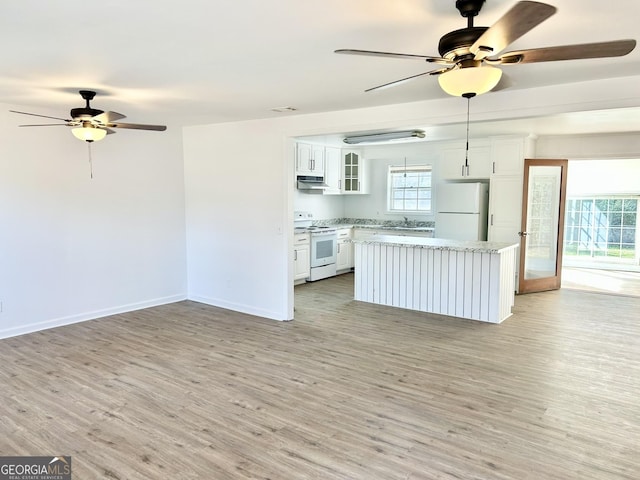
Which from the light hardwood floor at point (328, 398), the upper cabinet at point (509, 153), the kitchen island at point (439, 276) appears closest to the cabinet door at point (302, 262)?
the kitchen island at point (439, 276)

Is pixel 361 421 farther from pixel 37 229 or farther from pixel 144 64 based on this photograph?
pixel 37 229

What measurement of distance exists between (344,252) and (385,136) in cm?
262

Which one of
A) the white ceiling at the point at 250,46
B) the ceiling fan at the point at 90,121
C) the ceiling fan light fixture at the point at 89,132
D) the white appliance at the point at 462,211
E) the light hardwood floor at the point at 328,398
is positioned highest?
the white ceiling at the point at 250,46

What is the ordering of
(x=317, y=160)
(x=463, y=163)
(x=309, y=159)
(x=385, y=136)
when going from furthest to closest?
(x=317, y=160) < (x=309, y=159) < (x=463, y=163) < (x=385, y=136)

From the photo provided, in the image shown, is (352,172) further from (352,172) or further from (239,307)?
(239,307)

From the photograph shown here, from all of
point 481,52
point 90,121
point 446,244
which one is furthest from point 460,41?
point 446,244

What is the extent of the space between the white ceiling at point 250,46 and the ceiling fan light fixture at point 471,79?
0.30 m

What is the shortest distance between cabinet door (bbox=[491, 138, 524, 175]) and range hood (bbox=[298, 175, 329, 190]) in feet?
9.44

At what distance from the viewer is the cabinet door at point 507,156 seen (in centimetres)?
674

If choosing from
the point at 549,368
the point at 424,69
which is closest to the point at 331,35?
the point at 424,69

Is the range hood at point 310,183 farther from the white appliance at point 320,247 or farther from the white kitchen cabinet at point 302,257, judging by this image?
the white kitchen cabinet at point 302,257

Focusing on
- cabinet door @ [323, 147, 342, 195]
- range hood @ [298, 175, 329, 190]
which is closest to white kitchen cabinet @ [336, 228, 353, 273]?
cabinet door @ [323, 147, 342, 195]

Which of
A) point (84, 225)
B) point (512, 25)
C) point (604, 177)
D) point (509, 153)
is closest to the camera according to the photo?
point (512, 25)

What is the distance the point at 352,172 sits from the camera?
8.58 metres
